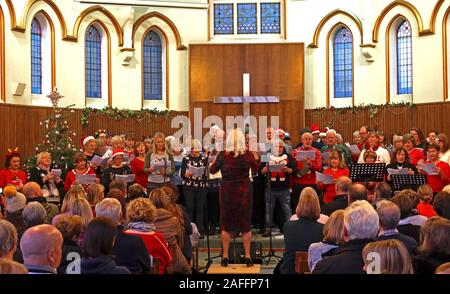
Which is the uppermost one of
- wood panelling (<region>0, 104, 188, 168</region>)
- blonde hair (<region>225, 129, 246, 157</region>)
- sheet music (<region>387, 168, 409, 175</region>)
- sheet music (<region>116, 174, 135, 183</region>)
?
wood panelling (<region>0, 104, 188, 168</region>)

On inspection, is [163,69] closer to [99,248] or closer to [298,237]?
[298,237]

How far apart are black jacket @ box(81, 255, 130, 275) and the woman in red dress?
4620 mm

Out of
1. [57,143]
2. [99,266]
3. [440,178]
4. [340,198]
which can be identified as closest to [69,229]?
Result: [99,266]

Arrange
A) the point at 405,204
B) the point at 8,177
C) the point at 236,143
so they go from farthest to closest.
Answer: the point at 8,177 < the point at 236,143 < the point at 405,204

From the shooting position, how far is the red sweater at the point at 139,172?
→ 11.0m

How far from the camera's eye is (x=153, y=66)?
66.6 feet

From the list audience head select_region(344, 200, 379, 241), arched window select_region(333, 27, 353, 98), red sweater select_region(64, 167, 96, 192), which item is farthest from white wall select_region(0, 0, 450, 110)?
audience head select_region(344, 200, 379, 241)

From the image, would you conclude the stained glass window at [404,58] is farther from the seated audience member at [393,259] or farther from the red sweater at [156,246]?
the seated audience member at [393,259]

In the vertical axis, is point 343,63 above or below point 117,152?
above

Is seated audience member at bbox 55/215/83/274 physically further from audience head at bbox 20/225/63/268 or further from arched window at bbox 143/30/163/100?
arched window at bbox 143/30/163/100

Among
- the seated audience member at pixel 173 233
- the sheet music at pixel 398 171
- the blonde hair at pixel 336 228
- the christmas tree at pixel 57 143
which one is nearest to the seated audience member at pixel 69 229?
the seated audience member at pixel 173 233

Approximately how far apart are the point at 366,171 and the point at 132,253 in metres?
5.16

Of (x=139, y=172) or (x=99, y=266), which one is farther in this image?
(x=139, y=172)

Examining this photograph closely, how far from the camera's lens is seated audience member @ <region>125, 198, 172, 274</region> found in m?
6.00
